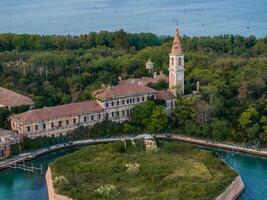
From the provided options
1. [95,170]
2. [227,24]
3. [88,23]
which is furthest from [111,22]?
[95,170]

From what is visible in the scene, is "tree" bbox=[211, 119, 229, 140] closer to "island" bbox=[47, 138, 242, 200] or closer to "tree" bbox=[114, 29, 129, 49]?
"island" bbox=[47, 138, 242, 200]

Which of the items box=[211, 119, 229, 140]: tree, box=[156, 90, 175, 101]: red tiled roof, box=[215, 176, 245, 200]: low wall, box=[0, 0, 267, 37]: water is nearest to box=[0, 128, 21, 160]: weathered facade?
box=[156, 90, 175, 101]: red tiled roof

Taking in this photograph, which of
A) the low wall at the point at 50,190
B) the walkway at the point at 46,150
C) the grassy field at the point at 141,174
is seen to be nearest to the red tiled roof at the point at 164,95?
the walkway at the point at 46,150

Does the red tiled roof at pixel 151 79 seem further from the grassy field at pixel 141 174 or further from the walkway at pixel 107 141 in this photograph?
the grassy field at pixel 141 174

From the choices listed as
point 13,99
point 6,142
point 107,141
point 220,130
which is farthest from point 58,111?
point 220,130

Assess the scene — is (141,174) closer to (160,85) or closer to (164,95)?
(164,95)
